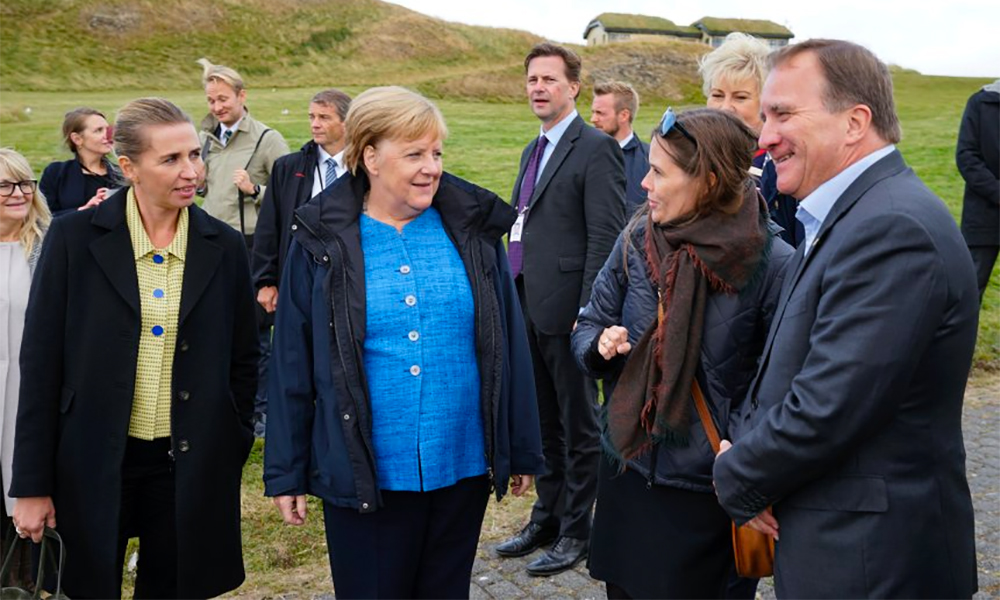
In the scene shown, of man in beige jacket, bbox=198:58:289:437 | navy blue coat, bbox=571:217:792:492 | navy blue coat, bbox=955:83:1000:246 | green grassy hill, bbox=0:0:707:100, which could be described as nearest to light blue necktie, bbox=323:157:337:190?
man in beige jacket, bbox=198:58:289:437

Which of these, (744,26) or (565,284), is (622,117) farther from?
(744,26)

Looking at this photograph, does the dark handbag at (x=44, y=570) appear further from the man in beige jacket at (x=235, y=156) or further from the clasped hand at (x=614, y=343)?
the man in beige jacket at (x=235, y=156)

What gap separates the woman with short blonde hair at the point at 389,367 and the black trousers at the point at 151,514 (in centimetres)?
61

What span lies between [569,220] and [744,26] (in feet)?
326

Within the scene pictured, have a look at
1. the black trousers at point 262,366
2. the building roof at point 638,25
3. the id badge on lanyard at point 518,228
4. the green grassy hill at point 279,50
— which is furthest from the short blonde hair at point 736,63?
the building roof at point 638,25

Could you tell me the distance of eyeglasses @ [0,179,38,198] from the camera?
423 cm

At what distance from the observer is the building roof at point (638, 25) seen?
94.7m

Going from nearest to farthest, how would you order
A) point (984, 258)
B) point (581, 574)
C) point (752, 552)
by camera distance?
point (752, 552) → point (581, 574) → point (984, 258)

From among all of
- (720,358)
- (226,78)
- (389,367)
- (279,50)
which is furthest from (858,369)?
(279,50)

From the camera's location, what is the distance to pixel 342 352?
3.09 metres

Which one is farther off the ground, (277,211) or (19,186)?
(19,186)

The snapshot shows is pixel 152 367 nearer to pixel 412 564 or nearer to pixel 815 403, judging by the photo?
pixel 412 564

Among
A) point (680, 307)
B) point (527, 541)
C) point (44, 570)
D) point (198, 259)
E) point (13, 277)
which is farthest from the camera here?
point (527, 541)

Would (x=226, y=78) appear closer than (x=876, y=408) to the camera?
No
